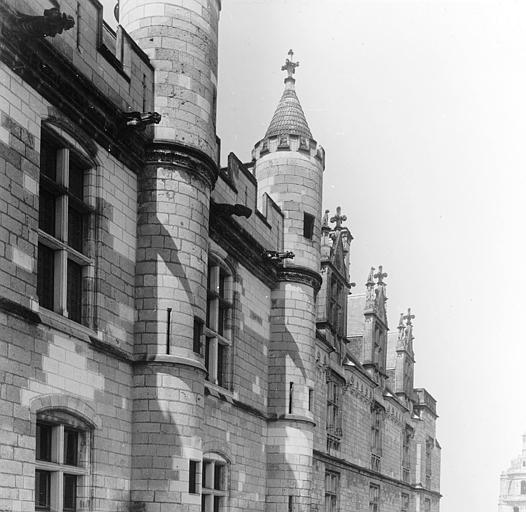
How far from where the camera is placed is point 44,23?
1039 centimetres

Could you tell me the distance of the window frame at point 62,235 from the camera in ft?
37.3

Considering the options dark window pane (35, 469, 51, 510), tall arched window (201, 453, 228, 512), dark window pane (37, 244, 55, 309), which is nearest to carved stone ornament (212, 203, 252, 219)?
tall arched window (201, 453, 228, 512)

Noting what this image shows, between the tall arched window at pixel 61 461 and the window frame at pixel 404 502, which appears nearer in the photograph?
the tall arched window at pixel 61 461

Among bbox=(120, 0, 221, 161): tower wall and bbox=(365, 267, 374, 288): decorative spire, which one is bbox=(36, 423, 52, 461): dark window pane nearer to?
bbox=(120, 0, 221, 161): tower wall

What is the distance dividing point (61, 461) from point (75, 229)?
303 cm

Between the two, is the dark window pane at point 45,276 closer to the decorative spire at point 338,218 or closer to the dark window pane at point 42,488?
the dark window pane at point 42,488

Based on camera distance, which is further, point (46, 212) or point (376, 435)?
point (376, 435)

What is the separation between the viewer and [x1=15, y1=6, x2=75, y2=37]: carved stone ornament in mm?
10273

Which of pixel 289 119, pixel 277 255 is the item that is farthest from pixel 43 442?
pixel 289 119

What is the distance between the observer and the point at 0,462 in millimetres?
9734

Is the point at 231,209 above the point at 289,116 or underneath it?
underneath

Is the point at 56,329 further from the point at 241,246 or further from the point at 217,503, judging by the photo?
the point at 241,246

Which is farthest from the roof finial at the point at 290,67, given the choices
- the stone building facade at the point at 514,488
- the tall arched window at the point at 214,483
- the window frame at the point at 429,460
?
the stone building facade at the point at 514,488

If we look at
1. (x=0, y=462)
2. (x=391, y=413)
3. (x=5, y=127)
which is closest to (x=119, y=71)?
(x=5, y=127)
